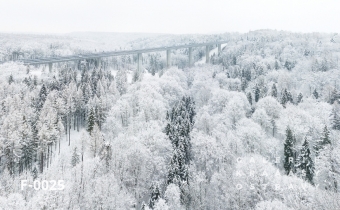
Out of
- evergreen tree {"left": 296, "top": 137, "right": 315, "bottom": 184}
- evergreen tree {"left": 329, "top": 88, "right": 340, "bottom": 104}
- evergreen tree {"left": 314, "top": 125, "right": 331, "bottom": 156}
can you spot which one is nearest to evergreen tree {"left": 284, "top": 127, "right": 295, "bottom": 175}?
evergreen tree {"left": 296, "top": 137, "right": 315, "bottom": 184}

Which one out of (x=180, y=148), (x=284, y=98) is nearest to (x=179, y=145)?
(x=180, y=148)

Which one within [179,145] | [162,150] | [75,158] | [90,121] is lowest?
[75,158]

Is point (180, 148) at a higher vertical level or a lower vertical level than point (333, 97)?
lower

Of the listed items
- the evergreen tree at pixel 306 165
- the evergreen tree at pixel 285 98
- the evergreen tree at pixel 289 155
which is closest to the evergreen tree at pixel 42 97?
the evergreen tree at pixel 289 155

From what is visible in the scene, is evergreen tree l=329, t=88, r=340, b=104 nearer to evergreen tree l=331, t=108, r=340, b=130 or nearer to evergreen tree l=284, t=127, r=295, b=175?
evergreen tree l=331, t=108, r=340, b=130

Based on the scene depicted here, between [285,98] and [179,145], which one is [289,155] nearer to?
[179,145]

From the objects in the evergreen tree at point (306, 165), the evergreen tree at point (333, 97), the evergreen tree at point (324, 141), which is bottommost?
the evergreen tree at point (306, 165)

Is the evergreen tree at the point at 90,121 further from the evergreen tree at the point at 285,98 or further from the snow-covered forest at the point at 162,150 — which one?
the evergreen tree at the point at 285,98

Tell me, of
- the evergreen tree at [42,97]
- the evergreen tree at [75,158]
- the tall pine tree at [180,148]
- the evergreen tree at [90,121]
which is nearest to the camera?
the tall pine tree at [180,148]

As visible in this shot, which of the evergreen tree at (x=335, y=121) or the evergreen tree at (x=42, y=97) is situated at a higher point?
the evergreen tree at (x=42, y=97)

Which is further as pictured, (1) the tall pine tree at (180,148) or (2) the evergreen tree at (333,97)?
(2) the evergreen tree at (333,97)

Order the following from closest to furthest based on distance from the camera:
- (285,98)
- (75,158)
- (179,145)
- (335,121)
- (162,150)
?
(75,158)
(162,150)
(179,145)
(335,121)
(285,98)

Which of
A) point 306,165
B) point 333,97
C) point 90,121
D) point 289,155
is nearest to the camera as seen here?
point 306,165
